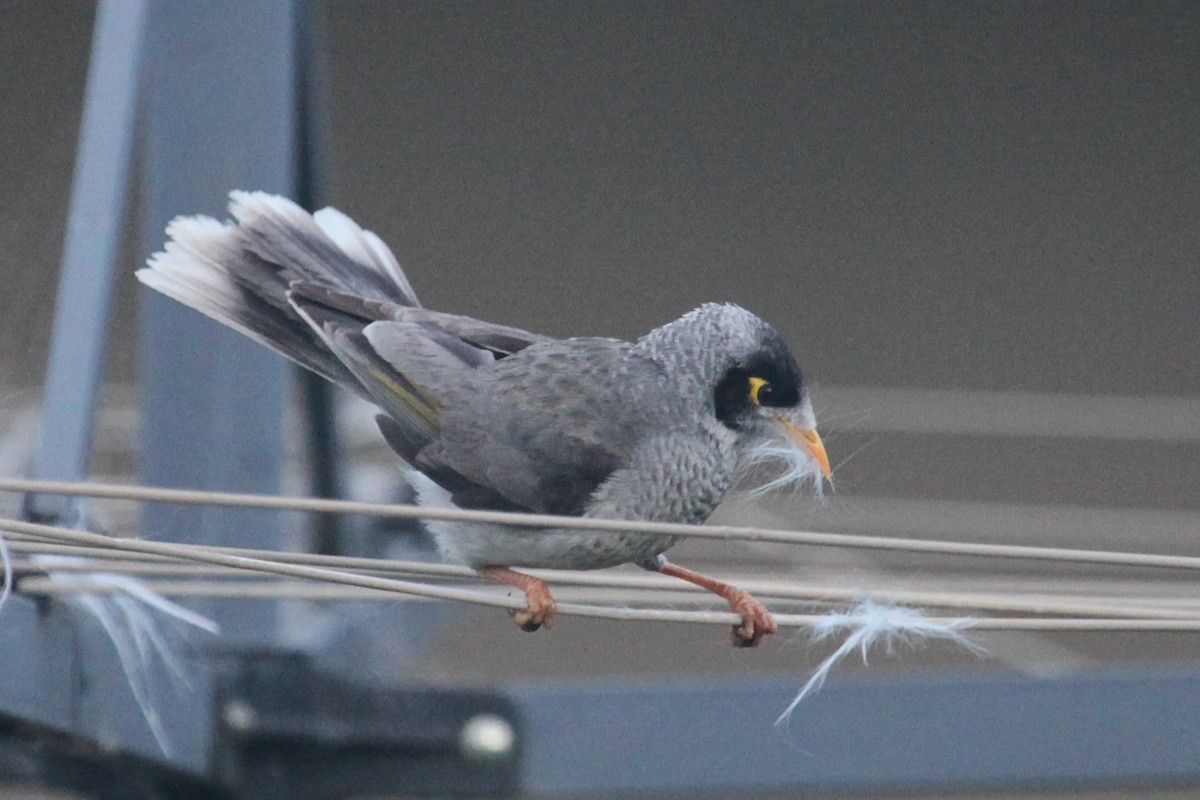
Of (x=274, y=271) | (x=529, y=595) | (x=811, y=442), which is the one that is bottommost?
(x=529, y=595)

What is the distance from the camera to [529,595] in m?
1.36

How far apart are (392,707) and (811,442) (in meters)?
1.04

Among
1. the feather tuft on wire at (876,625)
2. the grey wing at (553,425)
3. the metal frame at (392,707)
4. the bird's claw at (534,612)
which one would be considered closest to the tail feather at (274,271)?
the grey wing at (553,425)

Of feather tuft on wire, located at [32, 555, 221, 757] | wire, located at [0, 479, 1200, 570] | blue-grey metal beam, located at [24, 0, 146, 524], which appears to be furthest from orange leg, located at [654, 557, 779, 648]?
blue-grey metal beam, located at [24, 0, 146, 524]

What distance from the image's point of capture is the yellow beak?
125cm

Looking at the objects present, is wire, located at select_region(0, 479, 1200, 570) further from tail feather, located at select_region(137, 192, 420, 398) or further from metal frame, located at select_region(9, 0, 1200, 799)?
metal frame, located at select_region(9, 0, 1200, 799)

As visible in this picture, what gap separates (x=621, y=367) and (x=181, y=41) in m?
0.99

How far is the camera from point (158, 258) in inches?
57.0

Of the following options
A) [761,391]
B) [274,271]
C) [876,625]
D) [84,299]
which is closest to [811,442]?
[761,391]

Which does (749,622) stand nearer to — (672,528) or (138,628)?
(672,528)

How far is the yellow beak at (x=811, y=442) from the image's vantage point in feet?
4.10

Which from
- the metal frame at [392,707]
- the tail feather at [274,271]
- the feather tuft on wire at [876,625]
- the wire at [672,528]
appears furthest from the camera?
the metal frame at [392,707]

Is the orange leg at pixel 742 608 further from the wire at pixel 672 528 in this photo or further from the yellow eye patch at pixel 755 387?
the wire at pixel 672 528

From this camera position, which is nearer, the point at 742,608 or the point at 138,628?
the point at 742,608
